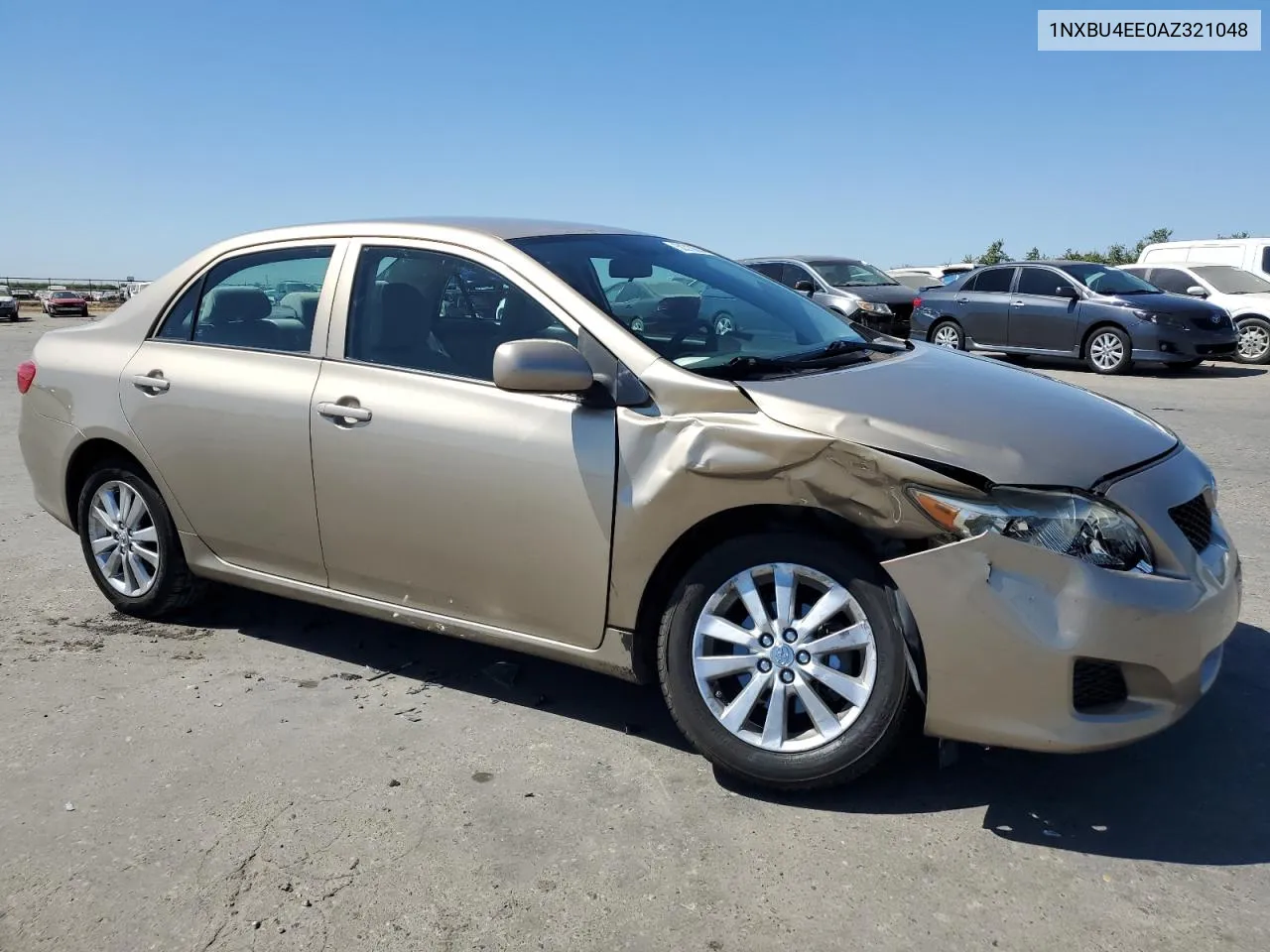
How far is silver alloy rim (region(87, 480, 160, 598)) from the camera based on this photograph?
4.72 metres

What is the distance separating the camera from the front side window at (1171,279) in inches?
706

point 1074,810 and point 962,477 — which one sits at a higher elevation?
point 962,477

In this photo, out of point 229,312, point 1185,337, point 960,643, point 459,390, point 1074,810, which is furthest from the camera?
point 1185,337

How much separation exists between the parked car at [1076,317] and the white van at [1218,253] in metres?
2.88

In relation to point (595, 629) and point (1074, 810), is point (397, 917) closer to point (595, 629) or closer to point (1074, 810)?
point (595, 629)

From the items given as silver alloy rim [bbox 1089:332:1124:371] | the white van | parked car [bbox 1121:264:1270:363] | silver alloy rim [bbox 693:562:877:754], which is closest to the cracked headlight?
silver alloy rim [bbox 693:562:877:754]

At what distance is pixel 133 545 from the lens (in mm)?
4766

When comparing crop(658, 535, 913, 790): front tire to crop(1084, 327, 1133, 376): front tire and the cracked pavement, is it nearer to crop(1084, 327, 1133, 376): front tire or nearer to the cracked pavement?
the cracked pavement

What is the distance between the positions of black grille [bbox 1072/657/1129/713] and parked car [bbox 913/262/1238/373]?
1189 cm

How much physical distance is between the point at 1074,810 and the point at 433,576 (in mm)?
2136

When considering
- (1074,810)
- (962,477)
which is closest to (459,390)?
(962,477)

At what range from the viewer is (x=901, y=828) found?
3.06m

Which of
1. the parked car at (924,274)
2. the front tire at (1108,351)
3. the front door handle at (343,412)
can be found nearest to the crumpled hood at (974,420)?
the front door handle at (343,412)

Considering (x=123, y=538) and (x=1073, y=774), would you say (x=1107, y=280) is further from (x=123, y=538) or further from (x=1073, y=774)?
(x=123, y=538)
